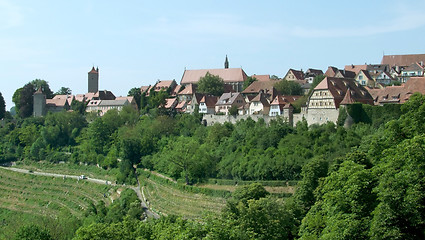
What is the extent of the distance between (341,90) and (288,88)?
1525 cm

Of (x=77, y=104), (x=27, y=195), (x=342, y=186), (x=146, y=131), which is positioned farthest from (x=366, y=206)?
(x=77, y=104)

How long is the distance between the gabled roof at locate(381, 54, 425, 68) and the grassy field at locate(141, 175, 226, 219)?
39.8m

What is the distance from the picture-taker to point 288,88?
6675 centimetres

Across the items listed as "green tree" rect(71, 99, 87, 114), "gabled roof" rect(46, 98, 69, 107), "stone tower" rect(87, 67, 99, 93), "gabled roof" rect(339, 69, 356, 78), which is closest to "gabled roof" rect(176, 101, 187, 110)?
"green tree" rect(71, 99, 87, 114)

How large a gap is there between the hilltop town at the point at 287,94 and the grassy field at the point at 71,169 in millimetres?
12308

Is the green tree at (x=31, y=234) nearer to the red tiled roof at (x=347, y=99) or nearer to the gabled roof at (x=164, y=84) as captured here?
the red tiled roof at (x=347, y=99)

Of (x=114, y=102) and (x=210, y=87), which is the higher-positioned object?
(x=210, y=87)

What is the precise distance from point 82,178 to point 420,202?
47.8 meters

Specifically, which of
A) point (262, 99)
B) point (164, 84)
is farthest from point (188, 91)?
point (262, 99)

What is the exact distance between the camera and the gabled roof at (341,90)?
5066cm

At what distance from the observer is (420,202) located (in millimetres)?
23250

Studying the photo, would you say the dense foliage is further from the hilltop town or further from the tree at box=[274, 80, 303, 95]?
the tree at box=[274, 80, 303, 95]

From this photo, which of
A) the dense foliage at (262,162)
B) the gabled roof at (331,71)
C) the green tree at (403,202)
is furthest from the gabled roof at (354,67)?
the green tree at (403,202)

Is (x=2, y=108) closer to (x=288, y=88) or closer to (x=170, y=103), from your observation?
(x=170, y=103)
